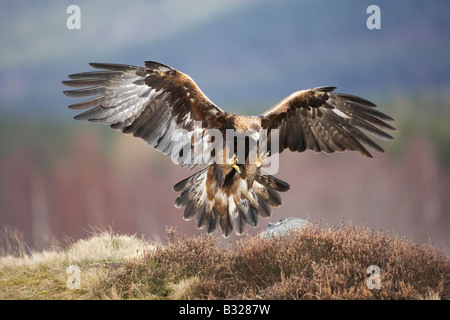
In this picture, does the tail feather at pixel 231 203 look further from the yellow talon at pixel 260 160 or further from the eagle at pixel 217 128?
the yellow talon at pixel 260 160

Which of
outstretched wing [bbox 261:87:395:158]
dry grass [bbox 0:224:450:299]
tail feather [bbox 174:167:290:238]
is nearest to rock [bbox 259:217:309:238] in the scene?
tail feather [bbox 174:167:290:238]

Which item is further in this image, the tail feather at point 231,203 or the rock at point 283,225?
the rock at point 283,225

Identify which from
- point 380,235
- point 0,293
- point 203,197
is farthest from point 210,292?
point 0,293

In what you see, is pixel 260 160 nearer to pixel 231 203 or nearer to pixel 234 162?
pixel 234 162

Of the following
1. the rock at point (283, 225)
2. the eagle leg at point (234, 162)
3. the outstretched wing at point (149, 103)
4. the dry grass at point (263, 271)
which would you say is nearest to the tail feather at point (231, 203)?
the dry grass at point (263, 271)

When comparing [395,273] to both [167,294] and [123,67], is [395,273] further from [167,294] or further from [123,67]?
[123,67]

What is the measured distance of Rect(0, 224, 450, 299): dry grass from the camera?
481 centimetres

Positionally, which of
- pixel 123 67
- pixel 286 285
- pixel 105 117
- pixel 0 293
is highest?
pixel 123 67

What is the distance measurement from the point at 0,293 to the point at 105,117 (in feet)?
9.27

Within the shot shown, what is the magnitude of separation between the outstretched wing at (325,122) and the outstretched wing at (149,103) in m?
1.10

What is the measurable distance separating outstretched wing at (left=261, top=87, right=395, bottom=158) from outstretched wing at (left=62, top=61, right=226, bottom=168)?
110cm

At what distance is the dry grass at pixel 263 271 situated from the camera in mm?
4809

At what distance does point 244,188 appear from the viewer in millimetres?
6496

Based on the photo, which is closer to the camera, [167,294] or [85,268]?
[167,294]
